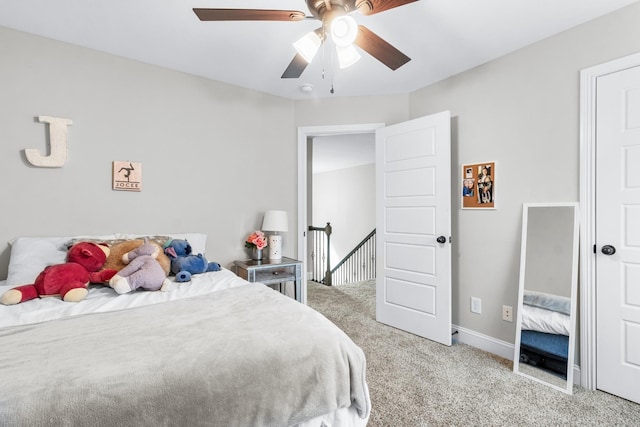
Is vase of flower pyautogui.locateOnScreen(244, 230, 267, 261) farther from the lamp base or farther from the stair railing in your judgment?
the stair railing

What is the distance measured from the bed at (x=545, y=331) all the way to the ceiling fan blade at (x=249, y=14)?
94.6 inches

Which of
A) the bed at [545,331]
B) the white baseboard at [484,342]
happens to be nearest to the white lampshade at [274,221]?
the white baseboard at [484,342]

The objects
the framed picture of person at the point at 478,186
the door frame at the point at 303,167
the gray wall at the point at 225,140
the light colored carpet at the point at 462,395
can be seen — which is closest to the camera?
the light colored carpet at the point at 462,395

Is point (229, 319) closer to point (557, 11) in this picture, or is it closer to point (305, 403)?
point (305, 403)

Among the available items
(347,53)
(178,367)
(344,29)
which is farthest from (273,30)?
(178,367)

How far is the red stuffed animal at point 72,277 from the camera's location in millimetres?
1604

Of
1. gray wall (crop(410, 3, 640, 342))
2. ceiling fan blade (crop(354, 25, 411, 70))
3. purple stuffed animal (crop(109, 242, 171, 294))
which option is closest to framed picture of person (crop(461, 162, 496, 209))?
gray wall (crop(410, 3, 640, 342))

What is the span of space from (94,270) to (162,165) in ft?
3.57

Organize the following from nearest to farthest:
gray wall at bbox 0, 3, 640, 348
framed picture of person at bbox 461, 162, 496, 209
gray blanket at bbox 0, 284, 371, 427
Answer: gray blanket at bbox 0, 284, 371, 427
gray wall at bbox 0, 3, 640, 348
framed picture of person at bbox 461, 162, 496, 209

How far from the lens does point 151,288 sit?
5.94 feet

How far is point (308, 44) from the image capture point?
1.63 m

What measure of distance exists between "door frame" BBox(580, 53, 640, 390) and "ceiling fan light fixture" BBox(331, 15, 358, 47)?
1693 millimetres

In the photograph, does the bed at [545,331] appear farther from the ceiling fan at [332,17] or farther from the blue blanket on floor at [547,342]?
the ceiling fan at [332,17]

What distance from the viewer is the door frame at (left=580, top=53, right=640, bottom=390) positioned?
203 cm
